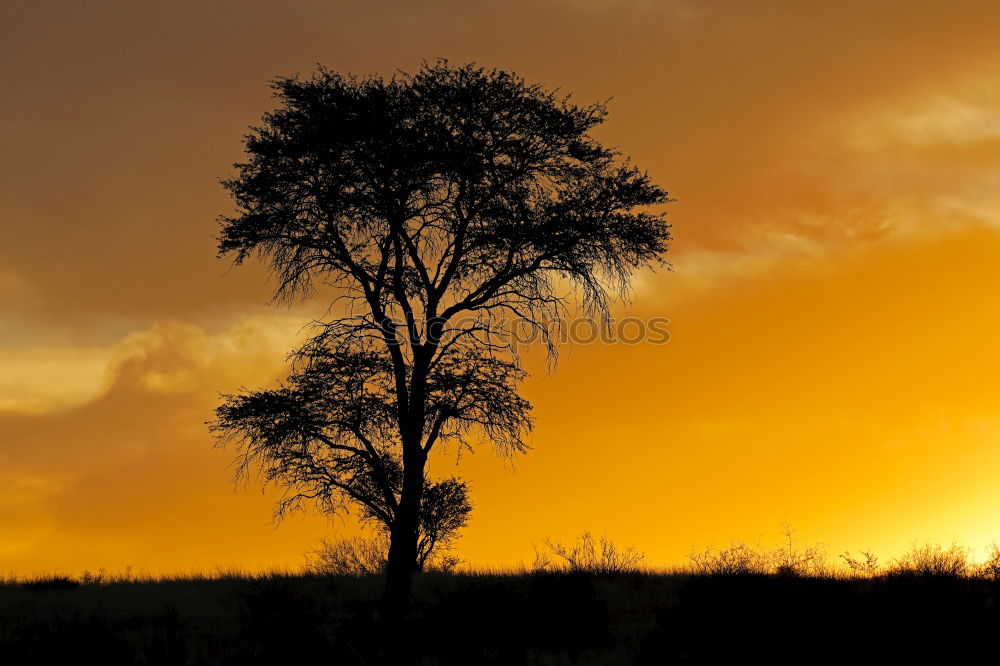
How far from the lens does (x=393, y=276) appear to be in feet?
74.3

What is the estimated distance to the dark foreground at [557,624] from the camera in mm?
17656

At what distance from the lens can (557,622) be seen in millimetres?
20047

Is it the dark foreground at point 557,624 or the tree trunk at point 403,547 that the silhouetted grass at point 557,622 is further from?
the tree trunk at point 403,547

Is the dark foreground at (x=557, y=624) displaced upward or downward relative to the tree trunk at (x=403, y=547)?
downward

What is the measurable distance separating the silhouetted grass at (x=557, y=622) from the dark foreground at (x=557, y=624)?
3 centimetres

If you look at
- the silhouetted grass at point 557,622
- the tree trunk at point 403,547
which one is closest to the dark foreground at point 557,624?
the silhouetted grass at point 557,622

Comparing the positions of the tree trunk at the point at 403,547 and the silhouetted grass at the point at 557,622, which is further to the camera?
the tree trunk at the point at 403,547

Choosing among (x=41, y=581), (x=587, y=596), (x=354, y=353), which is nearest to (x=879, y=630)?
(x=587, y=596)

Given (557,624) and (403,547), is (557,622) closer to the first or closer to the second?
(557,624)

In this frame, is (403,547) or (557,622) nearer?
(557,622)

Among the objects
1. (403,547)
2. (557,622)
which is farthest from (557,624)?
(403,547)

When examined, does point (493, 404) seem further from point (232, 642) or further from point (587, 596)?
point (232, 642)

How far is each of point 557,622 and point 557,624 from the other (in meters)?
0.07

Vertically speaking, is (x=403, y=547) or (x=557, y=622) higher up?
(x=403, y=547)
